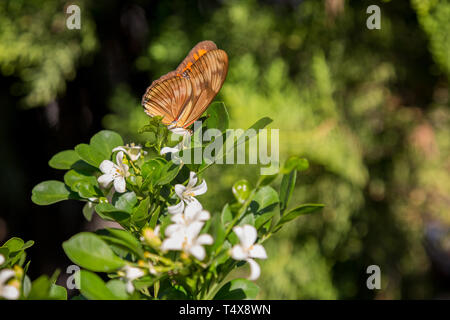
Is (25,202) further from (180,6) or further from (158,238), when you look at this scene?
(158,238)

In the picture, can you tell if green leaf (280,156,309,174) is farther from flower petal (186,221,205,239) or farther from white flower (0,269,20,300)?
white flower (0,269,20,300)

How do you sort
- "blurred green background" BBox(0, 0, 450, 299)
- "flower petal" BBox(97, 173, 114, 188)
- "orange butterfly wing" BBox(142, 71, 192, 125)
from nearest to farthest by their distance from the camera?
"flower petal" BBox(97, 173, 114, 188) → "orange butterfly wing" BBox(142, 71, 192, 125) → "blurred green background" BBox(0, 0, 450, 299)

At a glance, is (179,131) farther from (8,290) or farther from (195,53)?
(8,290)

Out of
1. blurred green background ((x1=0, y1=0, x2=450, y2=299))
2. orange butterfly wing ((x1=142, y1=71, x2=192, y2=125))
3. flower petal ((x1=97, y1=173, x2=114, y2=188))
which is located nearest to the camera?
flower petal ((x1=97, y1=173, x2=114, y2=188))
